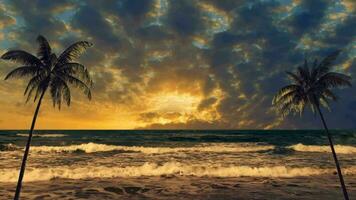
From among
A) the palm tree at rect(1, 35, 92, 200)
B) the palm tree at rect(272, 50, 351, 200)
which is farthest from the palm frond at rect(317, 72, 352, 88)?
the palm tree at rect(1, 35, 92, 200)

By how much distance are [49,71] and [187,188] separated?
47.2 ft

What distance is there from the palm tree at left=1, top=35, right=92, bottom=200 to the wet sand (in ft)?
21.1

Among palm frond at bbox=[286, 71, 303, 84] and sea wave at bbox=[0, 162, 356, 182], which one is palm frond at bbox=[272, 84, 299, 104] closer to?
palm frond at bbox=[286, 71, 303, 84]

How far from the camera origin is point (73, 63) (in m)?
18.5

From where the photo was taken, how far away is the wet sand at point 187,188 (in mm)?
22203

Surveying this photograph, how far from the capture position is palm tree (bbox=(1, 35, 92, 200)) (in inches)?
698

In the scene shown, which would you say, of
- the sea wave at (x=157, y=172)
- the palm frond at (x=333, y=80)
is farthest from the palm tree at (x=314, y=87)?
the sea wave at (x=157, y=172)

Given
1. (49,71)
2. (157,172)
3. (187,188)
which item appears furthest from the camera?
(157,172)

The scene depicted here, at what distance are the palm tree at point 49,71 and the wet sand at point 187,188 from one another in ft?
21.1

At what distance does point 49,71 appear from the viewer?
18109 mm

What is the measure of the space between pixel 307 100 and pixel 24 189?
2295cm

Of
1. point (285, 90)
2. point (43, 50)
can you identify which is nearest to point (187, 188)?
point (285, 90)

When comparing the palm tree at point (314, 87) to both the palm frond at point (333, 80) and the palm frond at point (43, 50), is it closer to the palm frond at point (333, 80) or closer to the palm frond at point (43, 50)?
the palm frond at point (333, 80)

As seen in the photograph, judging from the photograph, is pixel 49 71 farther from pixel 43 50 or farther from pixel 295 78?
pixel 295 78
